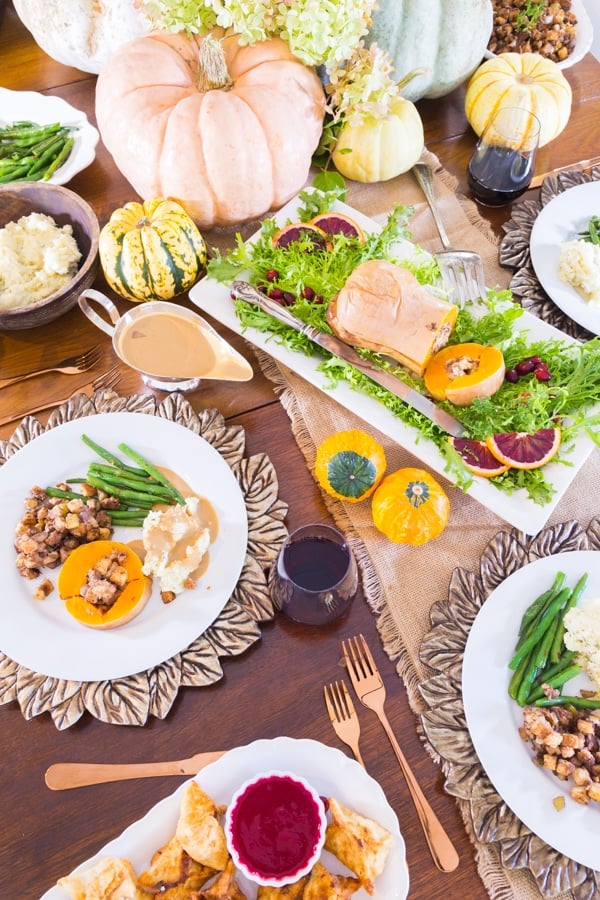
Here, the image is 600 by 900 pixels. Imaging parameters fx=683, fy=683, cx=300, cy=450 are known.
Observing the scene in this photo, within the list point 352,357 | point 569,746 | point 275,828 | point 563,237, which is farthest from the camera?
point 563,237

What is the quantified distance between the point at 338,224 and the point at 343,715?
137 cm

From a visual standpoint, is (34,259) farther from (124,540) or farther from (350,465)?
(350,465)

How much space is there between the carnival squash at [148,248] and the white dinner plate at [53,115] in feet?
1.63

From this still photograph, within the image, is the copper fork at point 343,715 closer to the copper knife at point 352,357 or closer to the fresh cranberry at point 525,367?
the copper knife at point 352,357

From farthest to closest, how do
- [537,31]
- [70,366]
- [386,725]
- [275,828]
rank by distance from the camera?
[537,31] → [70,366] → [386,725] → [275,828]

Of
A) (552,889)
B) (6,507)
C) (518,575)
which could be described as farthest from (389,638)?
(6,507)

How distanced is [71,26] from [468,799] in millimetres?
2530

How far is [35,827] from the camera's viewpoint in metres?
1.40

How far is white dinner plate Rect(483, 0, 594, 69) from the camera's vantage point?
2.42 meters

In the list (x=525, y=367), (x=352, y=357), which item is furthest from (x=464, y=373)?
(x=352, y=357)

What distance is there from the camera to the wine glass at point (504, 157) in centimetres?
205

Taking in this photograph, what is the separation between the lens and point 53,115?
2.29 m

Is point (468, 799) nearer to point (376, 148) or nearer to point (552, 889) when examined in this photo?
point (552, 889)

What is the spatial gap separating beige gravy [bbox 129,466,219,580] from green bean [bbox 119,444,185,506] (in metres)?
0.01
